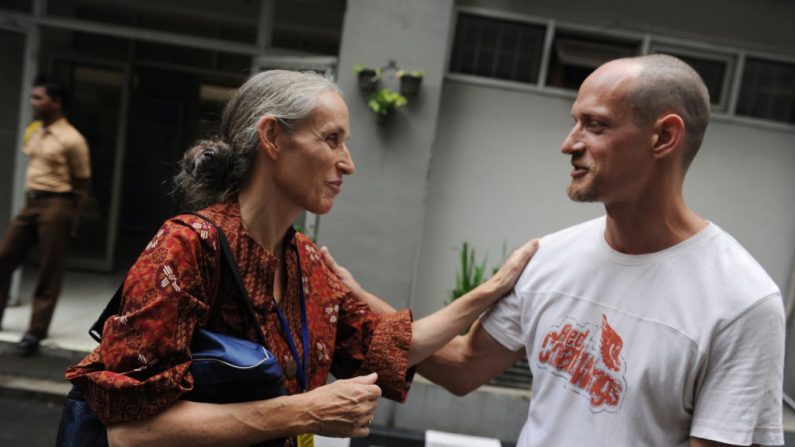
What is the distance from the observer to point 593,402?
1717mm

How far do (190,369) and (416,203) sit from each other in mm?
4145

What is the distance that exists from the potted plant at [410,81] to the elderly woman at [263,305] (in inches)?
133

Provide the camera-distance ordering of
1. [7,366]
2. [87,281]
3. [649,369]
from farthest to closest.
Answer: [87,281] < [7,366] < [649,369]

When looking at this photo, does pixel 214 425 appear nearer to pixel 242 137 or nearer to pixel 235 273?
pixel 235 273

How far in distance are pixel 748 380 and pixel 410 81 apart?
4.09 m

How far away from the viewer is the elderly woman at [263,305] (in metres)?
1.43

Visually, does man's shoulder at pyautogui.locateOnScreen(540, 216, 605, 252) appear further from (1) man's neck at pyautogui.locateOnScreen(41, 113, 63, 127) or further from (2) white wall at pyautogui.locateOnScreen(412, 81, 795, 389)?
(1) man's neck at pyautogui.locateOnScreen(41, 113, 63, 127)

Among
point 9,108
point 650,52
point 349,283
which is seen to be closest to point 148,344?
point 349,283

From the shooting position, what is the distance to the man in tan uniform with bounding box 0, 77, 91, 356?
203 inches

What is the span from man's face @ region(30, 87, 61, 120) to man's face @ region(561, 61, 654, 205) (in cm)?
468

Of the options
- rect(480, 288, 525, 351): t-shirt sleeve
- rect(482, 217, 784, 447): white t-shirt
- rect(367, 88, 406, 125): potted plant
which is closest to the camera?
rect(482, 217, 784, 447): white t-shirt

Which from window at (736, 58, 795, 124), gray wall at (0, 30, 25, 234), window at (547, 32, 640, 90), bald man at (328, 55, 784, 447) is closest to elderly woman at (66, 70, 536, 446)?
bald man at (328, 55, 784, 447)

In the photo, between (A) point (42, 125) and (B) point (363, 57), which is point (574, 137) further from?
(A) point (42, 125)

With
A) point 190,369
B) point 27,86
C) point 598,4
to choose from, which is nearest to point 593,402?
point 190,369
